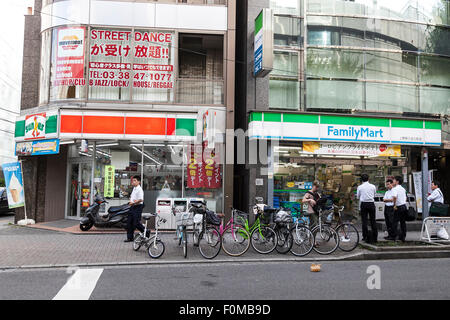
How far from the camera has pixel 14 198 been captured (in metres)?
13.5

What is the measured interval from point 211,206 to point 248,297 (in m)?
8.23

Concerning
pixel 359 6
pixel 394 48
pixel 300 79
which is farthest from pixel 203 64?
pixel 394 48

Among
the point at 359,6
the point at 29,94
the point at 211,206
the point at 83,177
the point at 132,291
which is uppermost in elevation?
the point at 359,6

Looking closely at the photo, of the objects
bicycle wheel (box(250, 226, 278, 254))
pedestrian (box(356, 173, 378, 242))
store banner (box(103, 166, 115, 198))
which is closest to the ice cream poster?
store banner (box(103, 166, 115, 198))

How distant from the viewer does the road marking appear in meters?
5.52

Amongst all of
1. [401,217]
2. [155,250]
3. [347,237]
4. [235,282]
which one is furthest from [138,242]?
[401,217]

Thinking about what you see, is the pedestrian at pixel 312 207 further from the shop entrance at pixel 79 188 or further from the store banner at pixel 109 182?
the shop entrance at pixel 79 188

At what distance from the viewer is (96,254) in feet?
28.8

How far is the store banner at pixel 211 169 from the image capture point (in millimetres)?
13672

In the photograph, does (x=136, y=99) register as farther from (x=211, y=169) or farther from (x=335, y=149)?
(x=335, y=149)

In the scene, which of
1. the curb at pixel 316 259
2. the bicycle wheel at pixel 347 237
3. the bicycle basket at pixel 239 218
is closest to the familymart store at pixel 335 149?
the bicycle basket at pixel 239 218
